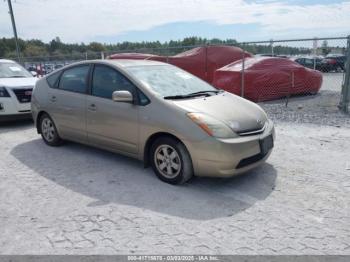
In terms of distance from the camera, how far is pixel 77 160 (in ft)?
17.5

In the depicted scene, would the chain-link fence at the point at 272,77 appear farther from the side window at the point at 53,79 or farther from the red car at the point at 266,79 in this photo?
the side window at the point at 53,79

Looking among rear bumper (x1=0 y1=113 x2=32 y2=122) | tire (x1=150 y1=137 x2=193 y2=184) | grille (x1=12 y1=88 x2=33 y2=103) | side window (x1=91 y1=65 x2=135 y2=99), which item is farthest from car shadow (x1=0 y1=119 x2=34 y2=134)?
tire (x1=150 y1=137 x2=193 y2=184)

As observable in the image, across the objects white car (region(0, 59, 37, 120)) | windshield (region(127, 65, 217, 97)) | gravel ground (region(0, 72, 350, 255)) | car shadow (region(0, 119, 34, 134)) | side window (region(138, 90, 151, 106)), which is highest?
windshield (region(127, 65, 217, 97))

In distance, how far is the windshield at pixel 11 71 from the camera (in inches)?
344

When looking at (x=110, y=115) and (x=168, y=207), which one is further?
(x=110, y=115)

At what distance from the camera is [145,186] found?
4.23m

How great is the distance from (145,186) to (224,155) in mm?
1137

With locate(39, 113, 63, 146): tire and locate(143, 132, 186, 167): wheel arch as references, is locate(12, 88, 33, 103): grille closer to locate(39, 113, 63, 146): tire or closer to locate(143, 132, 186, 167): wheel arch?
locate(39, 113, 63, 146): tire

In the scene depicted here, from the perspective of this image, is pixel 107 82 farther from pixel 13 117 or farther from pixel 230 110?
pixel 13 117

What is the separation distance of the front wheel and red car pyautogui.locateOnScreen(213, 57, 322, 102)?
613 centimetres

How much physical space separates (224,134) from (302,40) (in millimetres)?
6436

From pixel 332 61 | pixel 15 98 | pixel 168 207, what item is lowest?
pixel 168 207

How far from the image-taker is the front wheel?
596cm

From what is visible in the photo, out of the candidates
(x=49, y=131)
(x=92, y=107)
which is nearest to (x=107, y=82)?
(x=92, y=107)
